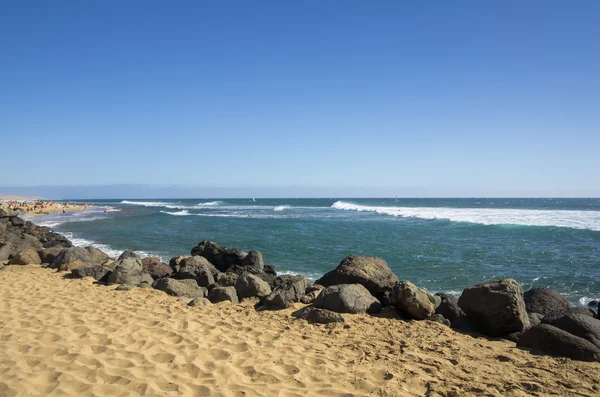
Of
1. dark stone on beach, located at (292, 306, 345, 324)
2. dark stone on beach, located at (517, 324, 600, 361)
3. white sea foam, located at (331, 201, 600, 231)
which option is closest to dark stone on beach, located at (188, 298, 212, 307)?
dark stone on beach, located at (292, 306, 345, 324)

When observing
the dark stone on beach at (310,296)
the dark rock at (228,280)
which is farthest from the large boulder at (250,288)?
the dark stone on beach at (310,296)

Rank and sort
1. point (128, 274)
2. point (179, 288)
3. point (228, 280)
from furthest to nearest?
point (128, 274) < point (228, 280) < point (179, 288)

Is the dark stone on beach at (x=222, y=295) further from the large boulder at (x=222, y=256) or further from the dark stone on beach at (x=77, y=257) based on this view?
the dark stone on beach at (x=77, y=257)

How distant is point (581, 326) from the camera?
5.98m

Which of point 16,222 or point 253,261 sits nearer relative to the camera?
point 253,261

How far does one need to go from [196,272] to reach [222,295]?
2206 millimetres

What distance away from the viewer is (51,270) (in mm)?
11008

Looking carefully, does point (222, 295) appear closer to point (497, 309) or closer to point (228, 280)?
point (228, 280)

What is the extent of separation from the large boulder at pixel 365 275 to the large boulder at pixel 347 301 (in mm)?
1048

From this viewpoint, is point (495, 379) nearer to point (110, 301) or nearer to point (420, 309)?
point (420, 309)

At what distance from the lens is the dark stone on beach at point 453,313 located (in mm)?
7288

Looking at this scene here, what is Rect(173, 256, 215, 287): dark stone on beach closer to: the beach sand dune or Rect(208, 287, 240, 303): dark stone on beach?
Rect(208, 287, 240, 303): dark stone on beach

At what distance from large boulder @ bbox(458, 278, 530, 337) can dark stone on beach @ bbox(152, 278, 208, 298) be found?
18.5 ft

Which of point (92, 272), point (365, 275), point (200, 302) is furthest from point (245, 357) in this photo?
point (92, 272)
